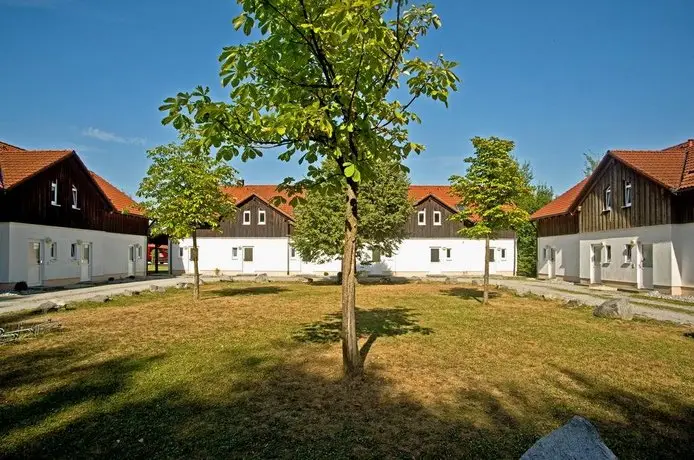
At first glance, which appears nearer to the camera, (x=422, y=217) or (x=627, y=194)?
(x=627, y=194)

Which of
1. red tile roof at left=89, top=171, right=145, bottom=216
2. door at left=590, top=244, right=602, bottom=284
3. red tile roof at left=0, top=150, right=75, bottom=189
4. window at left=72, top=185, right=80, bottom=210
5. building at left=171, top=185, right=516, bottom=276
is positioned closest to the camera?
red tile roof at left=0, top=150, right=75, bottom=189

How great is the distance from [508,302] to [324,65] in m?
15.7

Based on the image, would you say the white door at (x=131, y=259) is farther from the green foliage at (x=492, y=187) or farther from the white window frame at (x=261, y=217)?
the green foliage at (x=492, y=187)

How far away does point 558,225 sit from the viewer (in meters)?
35.4

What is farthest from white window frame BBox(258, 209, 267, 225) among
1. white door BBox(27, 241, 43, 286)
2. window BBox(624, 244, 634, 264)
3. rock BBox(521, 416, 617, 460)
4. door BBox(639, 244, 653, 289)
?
rock BBox(521, 416, 617, 460)

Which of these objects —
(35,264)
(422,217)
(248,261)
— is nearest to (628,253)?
(422,217)

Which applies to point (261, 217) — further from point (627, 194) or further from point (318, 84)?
point (318, 84)

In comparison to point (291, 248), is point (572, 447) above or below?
below

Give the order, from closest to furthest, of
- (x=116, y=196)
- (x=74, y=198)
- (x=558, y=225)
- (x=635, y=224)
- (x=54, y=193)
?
(x=635, y=224), (x=54, y=193), (x=74, y=198), (x=558, y=225), (x=116, y=196)

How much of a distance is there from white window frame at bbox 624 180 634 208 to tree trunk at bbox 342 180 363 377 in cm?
2408

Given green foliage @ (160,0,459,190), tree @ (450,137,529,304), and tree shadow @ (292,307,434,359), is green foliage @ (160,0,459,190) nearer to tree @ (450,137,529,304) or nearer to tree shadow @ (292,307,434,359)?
tree shadow @ (292,307,434,359)

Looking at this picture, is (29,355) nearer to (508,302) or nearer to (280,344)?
(280,344)

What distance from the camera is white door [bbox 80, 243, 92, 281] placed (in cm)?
3007

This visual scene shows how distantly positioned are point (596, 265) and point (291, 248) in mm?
25025
